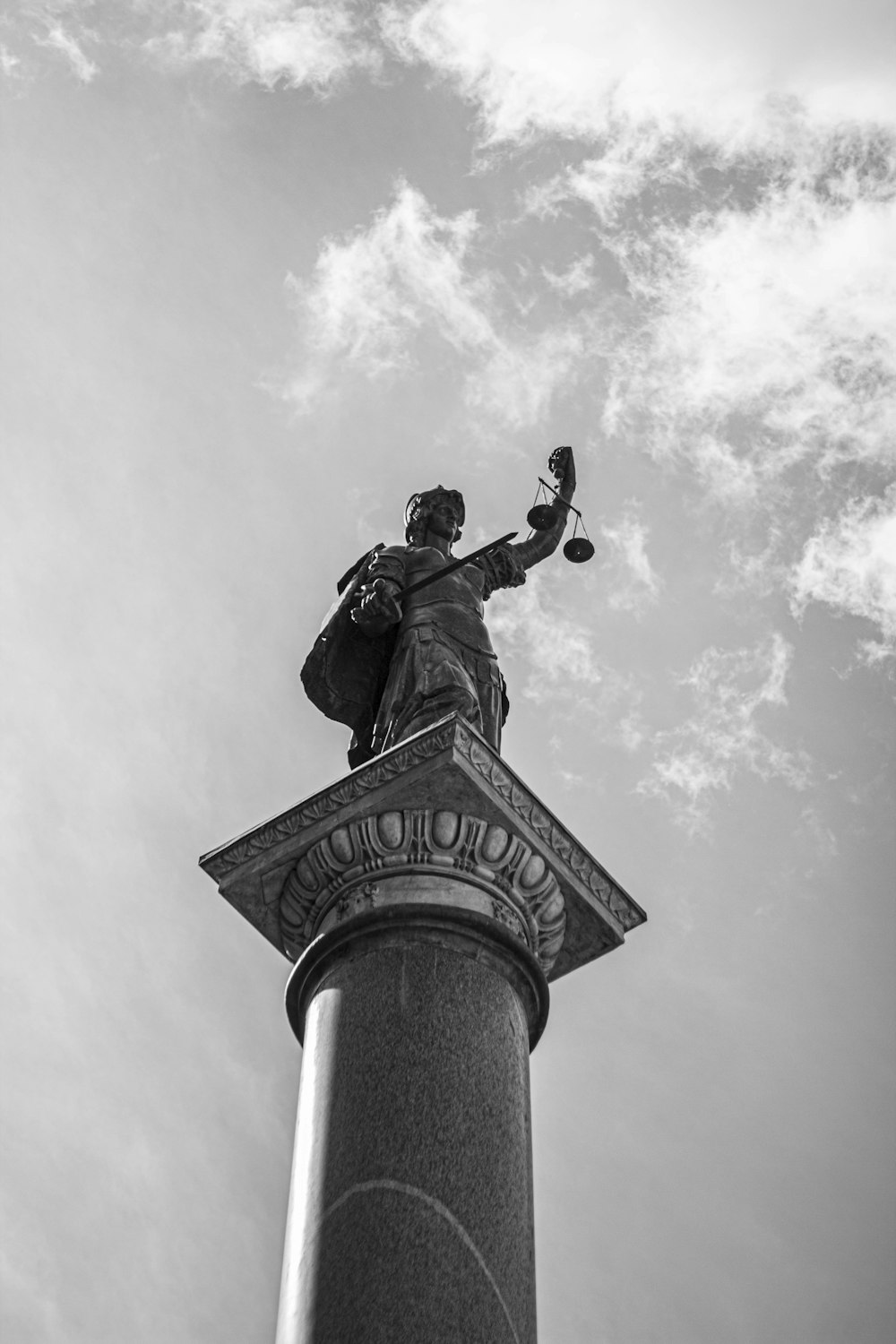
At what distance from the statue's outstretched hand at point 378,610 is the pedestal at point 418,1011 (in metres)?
1.95

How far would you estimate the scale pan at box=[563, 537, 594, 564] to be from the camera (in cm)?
1284

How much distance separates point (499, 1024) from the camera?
7.82 meters

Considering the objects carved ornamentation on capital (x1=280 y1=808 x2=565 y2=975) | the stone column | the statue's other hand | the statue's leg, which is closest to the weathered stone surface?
carved ornamentation on capital (x1=280 y1=808 x2=565 y2=975)

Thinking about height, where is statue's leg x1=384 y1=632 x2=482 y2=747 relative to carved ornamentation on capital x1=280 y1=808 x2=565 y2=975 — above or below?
above

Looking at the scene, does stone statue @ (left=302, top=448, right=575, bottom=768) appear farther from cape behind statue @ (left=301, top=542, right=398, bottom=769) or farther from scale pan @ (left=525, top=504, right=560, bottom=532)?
scale pan @ (left=525, top=504, right=560, bottom=532)

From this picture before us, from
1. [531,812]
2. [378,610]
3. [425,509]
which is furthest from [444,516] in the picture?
[531,812]

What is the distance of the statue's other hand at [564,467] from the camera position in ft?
44.8

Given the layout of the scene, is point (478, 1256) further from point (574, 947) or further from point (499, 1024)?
→ point (574, 947)

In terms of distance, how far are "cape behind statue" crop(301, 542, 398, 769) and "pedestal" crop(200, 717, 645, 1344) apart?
2079 mm

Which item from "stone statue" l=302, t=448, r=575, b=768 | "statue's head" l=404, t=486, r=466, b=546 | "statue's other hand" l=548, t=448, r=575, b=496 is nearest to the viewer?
"stone statue" l=302, t=448, r=575, b=768

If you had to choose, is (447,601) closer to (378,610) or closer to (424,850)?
(378,610)

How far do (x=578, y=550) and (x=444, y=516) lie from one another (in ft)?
3.82

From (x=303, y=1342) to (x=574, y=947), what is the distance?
10.6ft

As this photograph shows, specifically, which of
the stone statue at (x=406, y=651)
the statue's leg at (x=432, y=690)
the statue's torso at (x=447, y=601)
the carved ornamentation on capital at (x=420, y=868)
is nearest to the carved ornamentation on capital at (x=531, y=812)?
the carved ornamentation on capital at (x=420, y=868)
